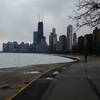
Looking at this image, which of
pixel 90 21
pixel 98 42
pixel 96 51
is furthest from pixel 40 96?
pixel 96 51

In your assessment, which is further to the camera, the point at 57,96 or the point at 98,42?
the point at 98,42

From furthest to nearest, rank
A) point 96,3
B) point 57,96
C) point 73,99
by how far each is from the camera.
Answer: point 96,3 → point 57,96 → point 73,99

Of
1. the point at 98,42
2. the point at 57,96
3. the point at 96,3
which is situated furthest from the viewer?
the point at 98,42

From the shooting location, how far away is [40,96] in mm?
16531

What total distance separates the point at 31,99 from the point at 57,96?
4.63 feet

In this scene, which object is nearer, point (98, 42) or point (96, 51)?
point (98, 42)

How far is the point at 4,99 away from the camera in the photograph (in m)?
15.7

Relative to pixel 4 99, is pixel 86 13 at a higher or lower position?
higher

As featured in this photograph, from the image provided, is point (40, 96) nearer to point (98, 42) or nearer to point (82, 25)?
point (82, 25)

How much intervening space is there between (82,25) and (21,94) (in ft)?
55.4

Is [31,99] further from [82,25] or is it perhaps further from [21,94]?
[82,25]

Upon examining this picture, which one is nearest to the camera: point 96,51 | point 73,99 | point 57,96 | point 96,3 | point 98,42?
point 73,99

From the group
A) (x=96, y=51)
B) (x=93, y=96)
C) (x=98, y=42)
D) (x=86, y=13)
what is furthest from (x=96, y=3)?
(x=96, y=51)

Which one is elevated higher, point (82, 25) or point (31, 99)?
point (82, 25)
